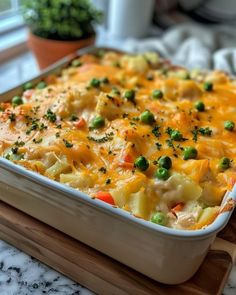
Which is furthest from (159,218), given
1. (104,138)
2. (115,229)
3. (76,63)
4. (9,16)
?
(9,16)

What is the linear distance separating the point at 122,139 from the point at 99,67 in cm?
57

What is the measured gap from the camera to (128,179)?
1067mm

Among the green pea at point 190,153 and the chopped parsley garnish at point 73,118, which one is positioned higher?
the green pea at point 190,153

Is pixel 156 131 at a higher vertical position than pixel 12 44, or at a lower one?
higher

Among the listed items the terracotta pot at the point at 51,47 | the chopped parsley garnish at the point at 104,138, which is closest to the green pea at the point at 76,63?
the terracotta pot at the point at 51,47

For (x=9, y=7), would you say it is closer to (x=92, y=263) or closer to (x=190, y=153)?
(x=190, y=153)

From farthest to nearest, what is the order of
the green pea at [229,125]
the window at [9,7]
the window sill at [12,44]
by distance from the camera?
the window at [9,7]
the window sill at [12,44]
the green pea at [229,125]

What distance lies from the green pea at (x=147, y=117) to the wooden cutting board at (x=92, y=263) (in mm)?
391

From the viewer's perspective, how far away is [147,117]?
51.7 inches

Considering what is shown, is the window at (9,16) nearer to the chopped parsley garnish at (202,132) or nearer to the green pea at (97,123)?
the green pea at (97,123)

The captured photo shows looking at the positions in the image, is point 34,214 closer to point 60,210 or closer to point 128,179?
point 60,210

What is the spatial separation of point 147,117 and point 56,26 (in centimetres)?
81

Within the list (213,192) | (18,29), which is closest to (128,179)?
(213,192)

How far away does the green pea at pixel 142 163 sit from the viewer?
1103mm
